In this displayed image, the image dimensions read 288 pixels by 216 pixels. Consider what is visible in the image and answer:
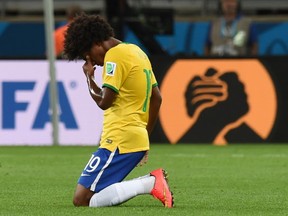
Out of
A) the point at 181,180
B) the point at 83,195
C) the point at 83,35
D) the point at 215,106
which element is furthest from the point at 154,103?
the point at 215,106

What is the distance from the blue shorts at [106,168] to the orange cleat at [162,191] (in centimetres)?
25

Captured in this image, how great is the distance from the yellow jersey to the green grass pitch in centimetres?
59

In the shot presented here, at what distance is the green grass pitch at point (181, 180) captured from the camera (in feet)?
32.4

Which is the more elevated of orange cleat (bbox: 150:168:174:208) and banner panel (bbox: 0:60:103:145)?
orange cleat (bbox: 150:168:174:208)

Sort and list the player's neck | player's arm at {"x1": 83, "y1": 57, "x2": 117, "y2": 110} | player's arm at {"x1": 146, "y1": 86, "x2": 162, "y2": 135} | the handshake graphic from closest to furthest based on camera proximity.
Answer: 1. player's arm at {"x1": 83, "y1": 57, "x2": 117, "y2": 110}
2. the player's neck
3. player's arm at {"x1": 146, "y1": 86, "x2": 162, "y2": 135}
4. the handshake graphic

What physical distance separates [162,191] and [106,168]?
1.78ft

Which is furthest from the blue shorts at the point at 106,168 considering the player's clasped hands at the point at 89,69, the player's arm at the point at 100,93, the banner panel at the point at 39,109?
the banner panel at the point at 39,109

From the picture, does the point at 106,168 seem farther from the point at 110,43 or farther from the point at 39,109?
the point at 39,109

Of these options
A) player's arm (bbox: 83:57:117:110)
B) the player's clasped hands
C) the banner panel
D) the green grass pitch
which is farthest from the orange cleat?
the banner panel

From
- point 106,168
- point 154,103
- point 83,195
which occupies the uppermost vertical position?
point 154,103

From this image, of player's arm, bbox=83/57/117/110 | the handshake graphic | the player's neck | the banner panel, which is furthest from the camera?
the handshake graphic

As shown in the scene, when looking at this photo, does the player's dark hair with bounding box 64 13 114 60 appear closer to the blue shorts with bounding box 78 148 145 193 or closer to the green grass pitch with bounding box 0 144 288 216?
the blue shorts with bounding box 78 148 145 193

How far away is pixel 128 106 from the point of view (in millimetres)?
9891

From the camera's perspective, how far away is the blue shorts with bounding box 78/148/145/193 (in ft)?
32.2
